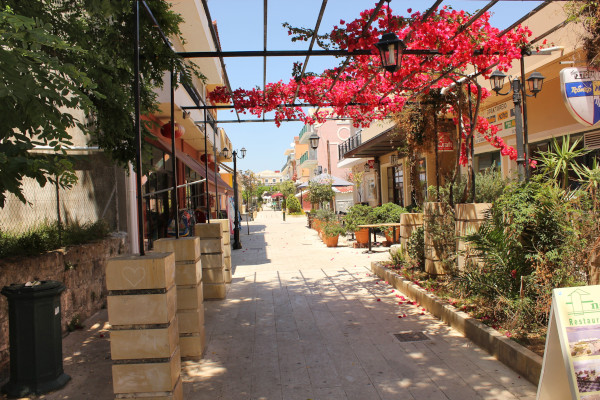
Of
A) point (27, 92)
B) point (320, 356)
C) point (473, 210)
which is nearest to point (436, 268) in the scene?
point (473, 210)

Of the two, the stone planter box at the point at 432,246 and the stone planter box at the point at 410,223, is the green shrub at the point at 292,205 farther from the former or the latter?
the stone planter box at the point at 432,246

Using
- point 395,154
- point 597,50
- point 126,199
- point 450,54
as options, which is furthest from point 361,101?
point 395,154

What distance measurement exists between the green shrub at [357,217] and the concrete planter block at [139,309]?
11.9 metres

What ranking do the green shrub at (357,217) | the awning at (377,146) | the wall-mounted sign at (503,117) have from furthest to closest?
1. the awning at (377,146)
2. the green shrub at (357,217)
3. the wall-mounted sign at (503,117)

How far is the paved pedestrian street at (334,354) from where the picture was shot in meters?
3.82

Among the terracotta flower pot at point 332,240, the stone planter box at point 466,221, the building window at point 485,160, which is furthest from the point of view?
the terracotta flower pot at point 332,240

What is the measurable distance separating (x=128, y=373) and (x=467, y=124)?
6895mm

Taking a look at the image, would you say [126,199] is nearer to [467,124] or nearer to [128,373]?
[128,373]

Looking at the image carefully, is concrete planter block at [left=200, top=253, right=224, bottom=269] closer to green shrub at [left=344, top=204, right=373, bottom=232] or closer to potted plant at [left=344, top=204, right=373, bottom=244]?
potted plant at [left=344, top=204, right=373, bottom=244]

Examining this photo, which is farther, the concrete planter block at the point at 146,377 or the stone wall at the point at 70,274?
the stone wall at the point at 70,274

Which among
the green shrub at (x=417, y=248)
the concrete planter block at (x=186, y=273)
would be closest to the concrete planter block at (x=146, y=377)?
the concrete planter block at (x=186, y=273)

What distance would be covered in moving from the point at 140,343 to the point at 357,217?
1285 centimetres

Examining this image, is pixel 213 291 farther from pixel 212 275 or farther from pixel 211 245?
pixel 211 245

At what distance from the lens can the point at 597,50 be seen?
5883 mm
